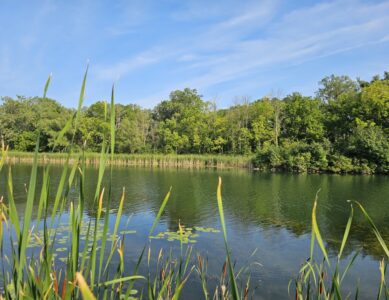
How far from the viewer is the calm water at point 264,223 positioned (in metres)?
8.44

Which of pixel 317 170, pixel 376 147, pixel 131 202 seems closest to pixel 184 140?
pixel 317 170

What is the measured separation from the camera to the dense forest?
38969 millimetres

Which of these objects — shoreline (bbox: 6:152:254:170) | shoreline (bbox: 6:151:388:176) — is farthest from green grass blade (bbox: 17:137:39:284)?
shoreline (bbox: 6:152:254:170)

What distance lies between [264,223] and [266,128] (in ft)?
132

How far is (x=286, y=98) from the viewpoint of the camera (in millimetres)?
58312

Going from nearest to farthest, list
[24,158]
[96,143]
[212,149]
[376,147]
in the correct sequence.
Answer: [376,147] → [24,158] → [212,149] → [96,143]

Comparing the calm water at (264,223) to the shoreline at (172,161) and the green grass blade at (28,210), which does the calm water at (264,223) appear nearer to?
the green grass blade at (28,210)

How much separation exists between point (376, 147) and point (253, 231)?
93.4ft

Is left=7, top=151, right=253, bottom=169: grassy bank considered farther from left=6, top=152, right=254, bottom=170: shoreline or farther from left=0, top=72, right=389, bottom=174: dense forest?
left=0, top=72, right=389, bottom=174: dense forest

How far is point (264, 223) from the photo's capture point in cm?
1377

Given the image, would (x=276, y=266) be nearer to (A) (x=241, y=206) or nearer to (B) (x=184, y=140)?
(A) (x=241, y=206)

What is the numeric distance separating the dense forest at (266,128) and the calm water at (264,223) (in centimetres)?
1460

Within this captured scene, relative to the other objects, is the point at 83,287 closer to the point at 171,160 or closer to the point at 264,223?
the point at 264,223

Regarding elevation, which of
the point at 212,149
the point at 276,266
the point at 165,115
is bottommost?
the point at 276,266
